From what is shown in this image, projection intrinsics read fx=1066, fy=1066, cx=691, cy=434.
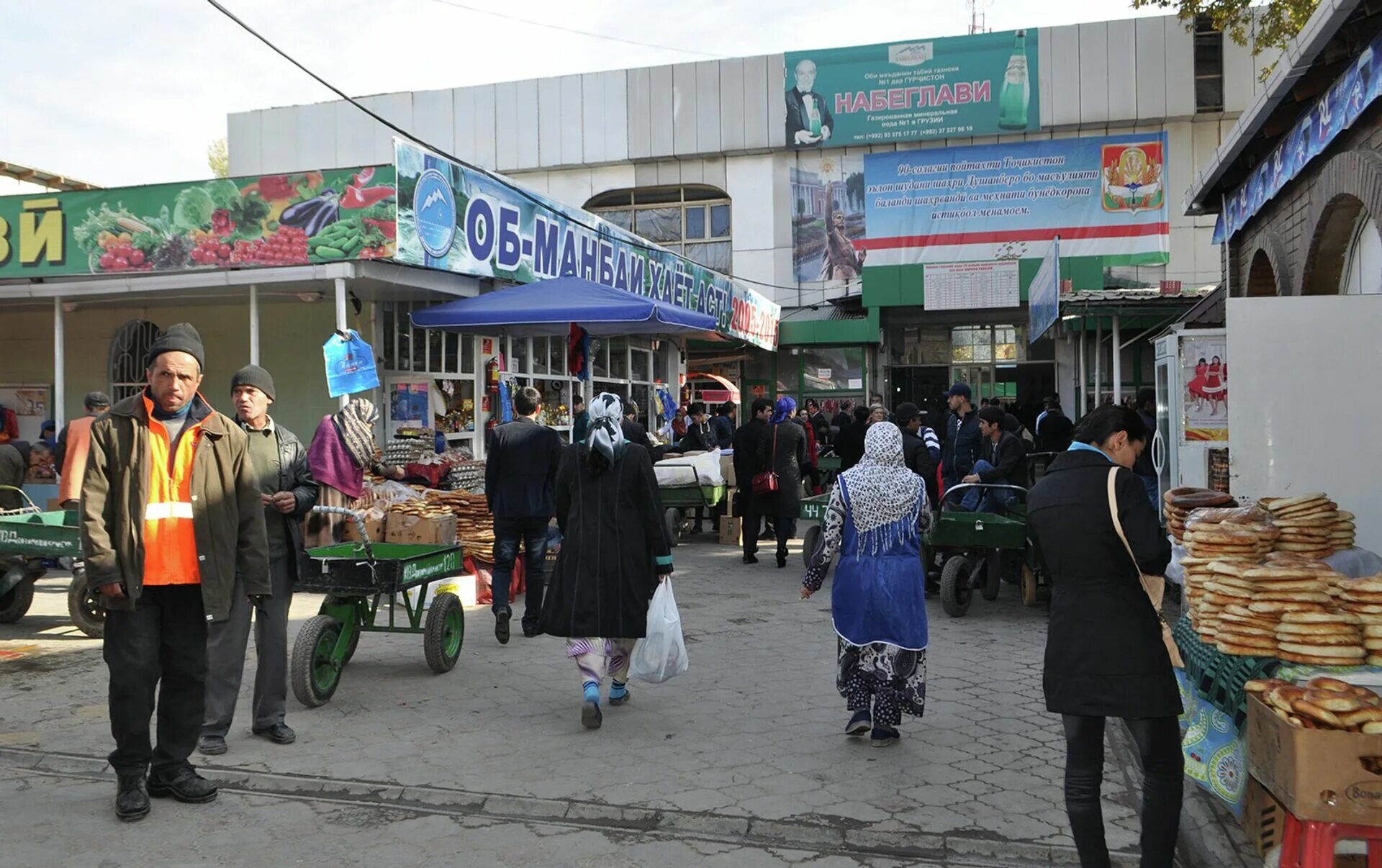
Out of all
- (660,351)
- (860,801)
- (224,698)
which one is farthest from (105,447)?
(660,351)

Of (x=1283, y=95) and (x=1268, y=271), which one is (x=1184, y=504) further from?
(x=1268, y=271)

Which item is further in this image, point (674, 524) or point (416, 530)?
point (674, 524)

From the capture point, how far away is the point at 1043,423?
12125 millimetres

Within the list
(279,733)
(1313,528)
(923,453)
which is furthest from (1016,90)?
(279,733)

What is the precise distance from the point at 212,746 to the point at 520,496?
3.11 meters

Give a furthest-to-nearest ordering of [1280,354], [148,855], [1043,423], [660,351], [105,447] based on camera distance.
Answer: [660,351], [1043,423], [1280,354], [105,447], [148,855]

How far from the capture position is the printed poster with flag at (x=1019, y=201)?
2433cm

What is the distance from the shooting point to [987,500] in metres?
9.70

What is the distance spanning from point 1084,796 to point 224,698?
407 centimetres

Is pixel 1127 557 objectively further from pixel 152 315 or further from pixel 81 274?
pixel 152 315

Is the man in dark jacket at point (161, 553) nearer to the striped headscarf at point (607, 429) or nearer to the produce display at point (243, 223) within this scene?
the striped headscarf at point (607, 429)

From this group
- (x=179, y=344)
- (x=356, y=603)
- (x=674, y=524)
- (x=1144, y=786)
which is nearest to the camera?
(x=1144, y=786)

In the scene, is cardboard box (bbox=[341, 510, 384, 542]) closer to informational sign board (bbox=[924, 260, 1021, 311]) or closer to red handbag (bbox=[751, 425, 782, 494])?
red handbag (bbox=[751, 425, 782, 494])

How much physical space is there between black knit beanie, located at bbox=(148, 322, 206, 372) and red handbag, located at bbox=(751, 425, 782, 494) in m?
7.73
